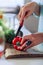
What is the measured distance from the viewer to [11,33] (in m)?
0.90

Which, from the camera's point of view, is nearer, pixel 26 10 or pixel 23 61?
pixel 23 61

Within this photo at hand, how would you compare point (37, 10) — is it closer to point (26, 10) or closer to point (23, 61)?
point (26, 10)

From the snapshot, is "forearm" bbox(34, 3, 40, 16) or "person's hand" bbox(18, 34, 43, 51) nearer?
"person's hand" bbox(18, 34, 43, 51)

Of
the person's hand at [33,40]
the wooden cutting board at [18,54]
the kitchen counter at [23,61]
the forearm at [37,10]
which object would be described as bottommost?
the kitchen counter at [23,61]

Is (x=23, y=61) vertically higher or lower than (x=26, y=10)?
lower

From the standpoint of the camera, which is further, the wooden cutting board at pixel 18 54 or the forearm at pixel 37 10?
the forearm at pixel 37 10

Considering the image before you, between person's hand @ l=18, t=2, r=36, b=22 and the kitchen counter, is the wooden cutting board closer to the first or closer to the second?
the kitchen counter

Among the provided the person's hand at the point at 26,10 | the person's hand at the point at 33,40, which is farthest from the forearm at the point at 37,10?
the person's hand at the point at 33,40

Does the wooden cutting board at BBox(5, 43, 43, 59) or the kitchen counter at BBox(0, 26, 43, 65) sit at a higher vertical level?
the wooden cutting board at BBox(5, 43, 43, 59)

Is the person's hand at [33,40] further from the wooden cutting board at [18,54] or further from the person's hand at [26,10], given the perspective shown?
the person's hand at [26,10]

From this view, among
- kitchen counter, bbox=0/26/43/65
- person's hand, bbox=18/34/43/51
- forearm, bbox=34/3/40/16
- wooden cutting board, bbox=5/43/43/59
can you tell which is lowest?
kitchen counter, bbox=0/26/43/65

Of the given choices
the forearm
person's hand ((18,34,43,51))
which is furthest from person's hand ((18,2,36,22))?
person's hand ((18,34,43,51))

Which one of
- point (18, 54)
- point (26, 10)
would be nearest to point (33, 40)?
point (18, 54)

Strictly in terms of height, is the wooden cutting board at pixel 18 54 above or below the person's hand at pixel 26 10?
below
